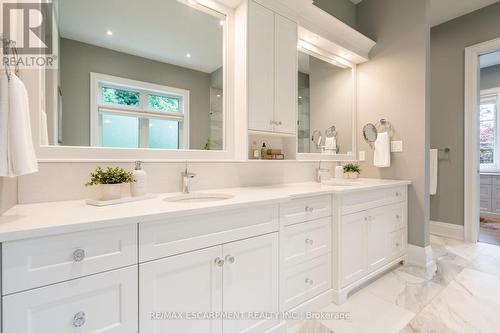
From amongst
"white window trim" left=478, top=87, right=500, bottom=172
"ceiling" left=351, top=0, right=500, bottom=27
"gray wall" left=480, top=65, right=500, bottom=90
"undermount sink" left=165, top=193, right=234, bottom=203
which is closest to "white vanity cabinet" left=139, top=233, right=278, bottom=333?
"undermount sink" left=165, top=193, right=234, bottom=203

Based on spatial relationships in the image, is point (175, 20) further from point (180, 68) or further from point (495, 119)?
point (495, 119)

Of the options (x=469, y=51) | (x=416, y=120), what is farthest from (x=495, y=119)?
(x=416, y=120)

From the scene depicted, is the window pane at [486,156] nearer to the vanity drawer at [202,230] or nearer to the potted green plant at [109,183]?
the vanity drawer at [202,230]

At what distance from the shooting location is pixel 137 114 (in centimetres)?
147

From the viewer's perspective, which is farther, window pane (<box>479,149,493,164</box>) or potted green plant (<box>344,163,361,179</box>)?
window pane (<box>479,149,493,164</box>)

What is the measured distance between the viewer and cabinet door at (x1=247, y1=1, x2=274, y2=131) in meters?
1.69

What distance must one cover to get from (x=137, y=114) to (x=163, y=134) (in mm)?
192

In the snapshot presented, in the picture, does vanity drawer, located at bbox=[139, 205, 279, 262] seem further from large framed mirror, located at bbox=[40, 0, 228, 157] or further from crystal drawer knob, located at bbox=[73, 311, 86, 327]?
Result: large framed mirror, located at bbox=[40, 0, 228, 157]

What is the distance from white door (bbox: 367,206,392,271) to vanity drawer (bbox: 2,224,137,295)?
1776 millimetres

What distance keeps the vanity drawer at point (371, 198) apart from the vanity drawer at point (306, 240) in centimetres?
21

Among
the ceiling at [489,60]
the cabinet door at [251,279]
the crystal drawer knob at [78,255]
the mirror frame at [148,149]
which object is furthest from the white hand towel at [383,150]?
the ceiling at [489,60]

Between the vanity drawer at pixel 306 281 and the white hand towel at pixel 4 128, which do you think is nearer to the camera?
the white hand towel at pixel 4 128

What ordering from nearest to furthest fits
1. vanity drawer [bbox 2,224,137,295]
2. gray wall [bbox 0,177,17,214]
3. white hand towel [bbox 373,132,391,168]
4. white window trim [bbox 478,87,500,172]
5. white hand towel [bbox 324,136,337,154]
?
1. vanity drawer [bbox 2,224,137,295]
2. gray wall [bbox 0,177,17,214]
3. white hand towel [bbox 373,132,391,168]
4. white hand towel [bbox 324,136,337,154]
5. white window trim [bbox 478,87,500,172]

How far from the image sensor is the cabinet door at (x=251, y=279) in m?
1.13
